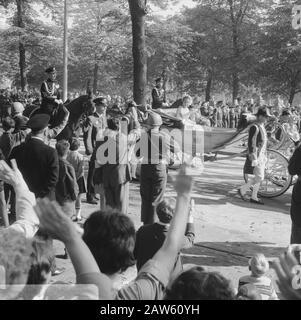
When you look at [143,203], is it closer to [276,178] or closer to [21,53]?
[276,178]

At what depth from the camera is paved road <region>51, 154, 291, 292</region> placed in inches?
231

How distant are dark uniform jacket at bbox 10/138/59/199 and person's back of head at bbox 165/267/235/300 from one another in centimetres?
307

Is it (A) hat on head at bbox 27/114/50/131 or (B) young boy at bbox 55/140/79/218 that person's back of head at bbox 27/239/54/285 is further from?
(B) young boy at bbox 55/140/79/218

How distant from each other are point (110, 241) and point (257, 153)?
22.6ft

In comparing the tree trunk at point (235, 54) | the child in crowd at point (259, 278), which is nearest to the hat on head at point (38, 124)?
the child in crowd at point (259, 278)

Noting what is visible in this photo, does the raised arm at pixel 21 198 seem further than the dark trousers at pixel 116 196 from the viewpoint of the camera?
No

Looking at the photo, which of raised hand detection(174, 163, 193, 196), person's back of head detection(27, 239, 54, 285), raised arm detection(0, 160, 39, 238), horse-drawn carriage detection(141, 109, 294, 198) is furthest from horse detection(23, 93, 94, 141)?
person's back of head detection(27, 239, 54, 285)

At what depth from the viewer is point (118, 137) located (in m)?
6.75

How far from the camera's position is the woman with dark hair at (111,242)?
2.42 metres

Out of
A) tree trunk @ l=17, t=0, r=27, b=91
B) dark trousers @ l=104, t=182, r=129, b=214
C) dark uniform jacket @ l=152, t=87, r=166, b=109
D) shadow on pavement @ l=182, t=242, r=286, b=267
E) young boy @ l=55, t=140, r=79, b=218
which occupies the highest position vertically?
tree trunk @ l=17, t=0, r=27, b=91

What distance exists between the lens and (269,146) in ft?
35.6

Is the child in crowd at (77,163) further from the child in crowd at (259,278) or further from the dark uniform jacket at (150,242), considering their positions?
the child in crowd at (259,278)

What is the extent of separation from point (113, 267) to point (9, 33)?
103ft

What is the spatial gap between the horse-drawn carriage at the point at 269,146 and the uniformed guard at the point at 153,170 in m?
3.19
